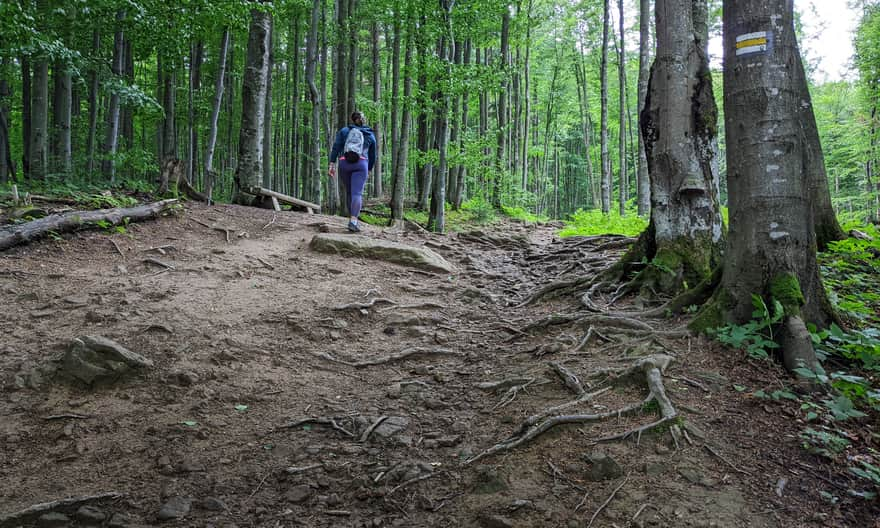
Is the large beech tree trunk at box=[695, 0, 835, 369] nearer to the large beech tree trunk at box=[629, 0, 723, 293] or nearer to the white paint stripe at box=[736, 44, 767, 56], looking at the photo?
the white paint stripe at box=[736, 44, 767, 56]

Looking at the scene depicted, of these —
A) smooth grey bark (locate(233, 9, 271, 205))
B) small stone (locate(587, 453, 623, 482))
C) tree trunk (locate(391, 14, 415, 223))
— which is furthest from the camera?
tree trunk (locate(391, 14, 415, 223))

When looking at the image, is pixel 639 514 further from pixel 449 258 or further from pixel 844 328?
pixel 449 258

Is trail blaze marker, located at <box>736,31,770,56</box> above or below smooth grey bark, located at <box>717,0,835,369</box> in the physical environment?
above

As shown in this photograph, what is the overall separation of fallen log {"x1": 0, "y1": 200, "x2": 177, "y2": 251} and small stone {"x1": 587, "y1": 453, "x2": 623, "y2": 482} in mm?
7056

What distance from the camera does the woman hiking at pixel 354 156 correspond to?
30.3ft

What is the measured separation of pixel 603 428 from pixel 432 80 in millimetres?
11338

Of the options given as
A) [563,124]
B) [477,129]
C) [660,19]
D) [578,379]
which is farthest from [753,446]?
[563,124]

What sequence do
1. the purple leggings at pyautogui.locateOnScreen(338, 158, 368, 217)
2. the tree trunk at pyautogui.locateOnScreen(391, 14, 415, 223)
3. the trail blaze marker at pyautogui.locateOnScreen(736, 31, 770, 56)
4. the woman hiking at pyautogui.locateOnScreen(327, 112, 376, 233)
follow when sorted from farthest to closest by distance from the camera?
the tree trunk at pyautogui.locateOnScreen(391, 14, 415, 223), the purple leggings at pyautogui.locateOnScreen(338, 158, 368, 217), the woman hiking at pyautogui.locateOnScreen(327, 112, 376, 233), the trail blaze marker at pyautogui.locateOnScreen(736, 31, 770, 56)

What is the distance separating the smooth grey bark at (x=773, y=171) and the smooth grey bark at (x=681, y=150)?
5.91 ft

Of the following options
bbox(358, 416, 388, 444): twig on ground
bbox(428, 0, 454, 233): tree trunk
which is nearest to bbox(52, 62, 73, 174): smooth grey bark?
bbox(428, 0, 454, 233): tree trunk

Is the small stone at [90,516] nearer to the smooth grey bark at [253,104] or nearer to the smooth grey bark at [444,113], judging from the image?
the smooth grey bark at [253,104]

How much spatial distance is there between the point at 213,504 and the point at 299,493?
0.48m

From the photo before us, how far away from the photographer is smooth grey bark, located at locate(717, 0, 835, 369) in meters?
3.83

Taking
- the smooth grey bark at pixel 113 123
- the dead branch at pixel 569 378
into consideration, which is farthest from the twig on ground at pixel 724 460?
the smooth grey bark at pixel 113 123
